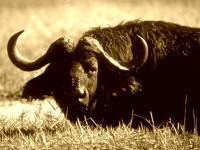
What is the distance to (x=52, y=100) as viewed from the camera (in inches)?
456

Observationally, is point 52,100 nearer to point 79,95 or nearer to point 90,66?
point 90,66

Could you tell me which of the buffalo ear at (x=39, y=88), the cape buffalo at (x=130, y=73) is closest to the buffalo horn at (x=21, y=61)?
the cape buffalo at (x=130, y=73)

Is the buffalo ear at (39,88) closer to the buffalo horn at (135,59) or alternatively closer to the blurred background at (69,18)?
the buffalo horn at (135,59)

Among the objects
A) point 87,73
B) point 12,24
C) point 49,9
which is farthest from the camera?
point 49,9

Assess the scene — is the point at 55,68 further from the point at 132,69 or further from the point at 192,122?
the point at 192,122

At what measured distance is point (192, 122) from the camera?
30.1ft

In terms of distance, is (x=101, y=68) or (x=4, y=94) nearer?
(x=101, y=68)

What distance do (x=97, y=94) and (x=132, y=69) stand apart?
21.6 inches

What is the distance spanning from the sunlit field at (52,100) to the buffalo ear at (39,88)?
29 centimetres

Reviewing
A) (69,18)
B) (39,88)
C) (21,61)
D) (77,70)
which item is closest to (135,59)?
(77,70)

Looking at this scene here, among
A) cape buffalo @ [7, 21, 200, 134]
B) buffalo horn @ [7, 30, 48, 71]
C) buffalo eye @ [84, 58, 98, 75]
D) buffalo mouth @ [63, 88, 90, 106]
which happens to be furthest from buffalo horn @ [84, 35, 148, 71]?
buffalo horn @ [7, 30, 48, 71]

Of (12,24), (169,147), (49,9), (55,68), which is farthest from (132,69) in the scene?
(49,9)

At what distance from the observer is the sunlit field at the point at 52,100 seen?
796 centimetres

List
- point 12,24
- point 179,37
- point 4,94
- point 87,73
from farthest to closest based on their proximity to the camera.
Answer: point 12,24 < point 4,94 < point 179,37 < point 87,73
